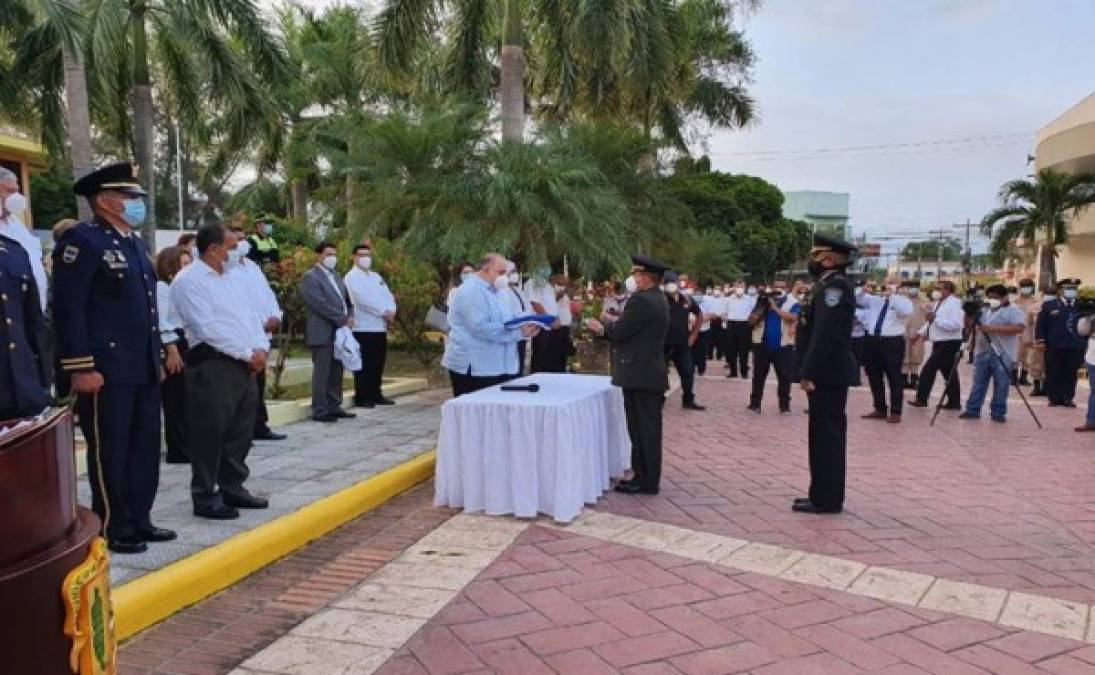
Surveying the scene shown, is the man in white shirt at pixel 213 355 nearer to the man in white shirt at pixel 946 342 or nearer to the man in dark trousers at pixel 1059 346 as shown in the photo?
the man in white shirt at pixel 946 342

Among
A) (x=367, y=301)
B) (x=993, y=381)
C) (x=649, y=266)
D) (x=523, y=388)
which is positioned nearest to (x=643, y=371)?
(x=649, y=266)

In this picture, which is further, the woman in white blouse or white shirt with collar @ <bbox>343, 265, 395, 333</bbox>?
white shirt with collar @ <bbox>343, 265, 395, 333</bbox>

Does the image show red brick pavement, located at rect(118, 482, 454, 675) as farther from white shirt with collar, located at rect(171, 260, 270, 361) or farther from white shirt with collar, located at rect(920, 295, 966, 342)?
white shirt with collar, located at rect(920, 295, 966, 342)

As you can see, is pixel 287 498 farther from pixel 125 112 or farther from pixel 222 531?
pixel 125 112

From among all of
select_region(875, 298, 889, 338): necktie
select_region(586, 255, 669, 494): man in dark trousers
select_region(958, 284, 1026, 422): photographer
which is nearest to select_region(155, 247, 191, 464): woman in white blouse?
select_region(586, 255, 669, 494): man in dark trousers

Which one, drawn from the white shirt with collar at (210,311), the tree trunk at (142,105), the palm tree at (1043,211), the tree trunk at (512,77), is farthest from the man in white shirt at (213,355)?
the palm tree at (1043,211)

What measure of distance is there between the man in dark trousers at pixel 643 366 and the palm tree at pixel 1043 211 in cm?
2712

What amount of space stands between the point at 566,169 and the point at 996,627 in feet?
30.4

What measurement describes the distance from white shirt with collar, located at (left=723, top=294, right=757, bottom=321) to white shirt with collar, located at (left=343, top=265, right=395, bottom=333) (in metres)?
7.78

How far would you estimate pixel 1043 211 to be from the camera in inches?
1155

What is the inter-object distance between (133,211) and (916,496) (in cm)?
542

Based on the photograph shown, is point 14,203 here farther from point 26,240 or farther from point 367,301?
point 367,301

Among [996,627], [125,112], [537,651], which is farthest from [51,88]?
[996,627]

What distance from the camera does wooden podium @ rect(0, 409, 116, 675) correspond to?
1.82m
